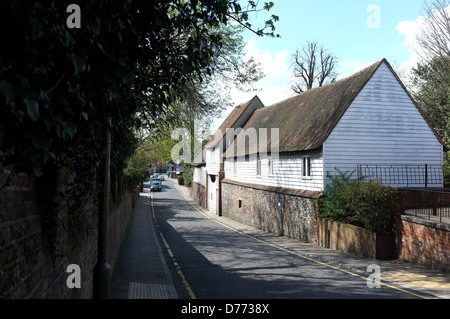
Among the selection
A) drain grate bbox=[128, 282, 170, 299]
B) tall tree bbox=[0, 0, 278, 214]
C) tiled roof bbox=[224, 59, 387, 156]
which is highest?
tiled roof bbox=[224, 59, 387, 156]

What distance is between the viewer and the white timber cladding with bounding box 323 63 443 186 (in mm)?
19250

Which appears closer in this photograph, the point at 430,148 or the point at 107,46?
the point at 107,46

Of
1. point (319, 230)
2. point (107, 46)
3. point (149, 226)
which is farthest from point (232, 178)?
point (107, 46)

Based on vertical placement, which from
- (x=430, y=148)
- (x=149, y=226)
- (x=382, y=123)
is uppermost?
(x=382, y=123)

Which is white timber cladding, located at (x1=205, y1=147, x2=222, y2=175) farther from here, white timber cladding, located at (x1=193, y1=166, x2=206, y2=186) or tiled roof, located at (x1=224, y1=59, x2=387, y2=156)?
tiled roof, located at (x1=224, y1=59, x2=387, y2=156)

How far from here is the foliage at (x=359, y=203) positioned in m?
15.2

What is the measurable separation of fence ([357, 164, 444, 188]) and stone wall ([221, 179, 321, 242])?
10.9 feet

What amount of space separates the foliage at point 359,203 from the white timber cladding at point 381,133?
4.34 ft

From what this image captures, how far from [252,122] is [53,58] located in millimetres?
33252

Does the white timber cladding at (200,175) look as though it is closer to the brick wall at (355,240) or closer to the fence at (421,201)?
the brick wall at (355,240)

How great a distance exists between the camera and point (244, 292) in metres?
10.0

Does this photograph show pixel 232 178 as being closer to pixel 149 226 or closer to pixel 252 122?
pixel 252 122

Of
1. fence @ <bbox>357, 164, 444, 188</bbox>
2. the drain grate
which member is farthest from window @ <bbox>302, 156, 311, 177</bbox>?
the drain grate

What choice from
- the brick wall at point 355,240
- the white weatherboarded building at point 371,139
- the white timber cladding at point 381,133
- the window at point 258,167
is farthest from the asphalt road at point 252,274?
the window at point 258,167
